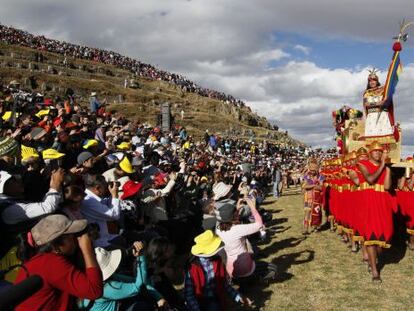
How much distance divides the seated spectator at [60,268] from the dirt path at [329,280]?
393 centimetres

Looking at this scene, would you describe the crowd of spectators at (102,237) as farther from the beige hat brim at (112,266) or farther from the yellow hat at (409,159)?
the yellow hat at (409,159)

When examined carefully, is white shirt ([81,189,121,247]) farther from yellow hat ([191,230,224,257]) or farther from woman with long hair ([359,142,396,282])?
woman with long hair ([359,142,396,282])

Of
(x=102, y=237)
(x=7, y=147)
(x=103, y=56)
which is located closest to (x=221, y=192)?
(x=102, y=237)

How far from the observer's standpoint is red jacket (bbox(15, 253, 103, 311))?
105 inches

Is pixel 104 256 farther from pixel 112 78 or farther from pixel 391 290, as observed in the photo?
pixel 112 78

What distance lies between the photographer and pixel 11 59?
145ft

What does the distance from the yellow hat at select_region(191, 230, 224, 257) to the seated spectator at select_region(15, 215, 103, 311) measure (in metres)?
2.22

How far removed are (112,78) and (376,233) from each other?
50493mm

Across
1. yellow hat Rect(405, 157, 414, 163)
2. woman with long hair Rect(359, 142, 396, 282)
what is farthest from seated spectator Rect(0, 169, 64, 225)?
yellow hat Rect(405, 157, 414, 163)

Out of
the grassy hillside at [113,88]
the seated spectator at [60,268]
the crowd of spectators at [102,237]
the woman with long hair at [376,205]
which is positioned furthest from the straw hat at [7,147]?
the grassy hillside at [113,88]

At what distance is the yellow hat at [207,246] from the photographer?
496 centimetres

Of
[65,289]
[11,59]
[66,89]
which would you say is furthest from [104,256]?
[11,59]

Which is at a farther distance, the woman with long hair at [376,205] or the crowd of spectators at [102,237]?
the woman with long hair at [376,205]

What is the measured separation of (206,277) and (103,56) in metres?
60.2
